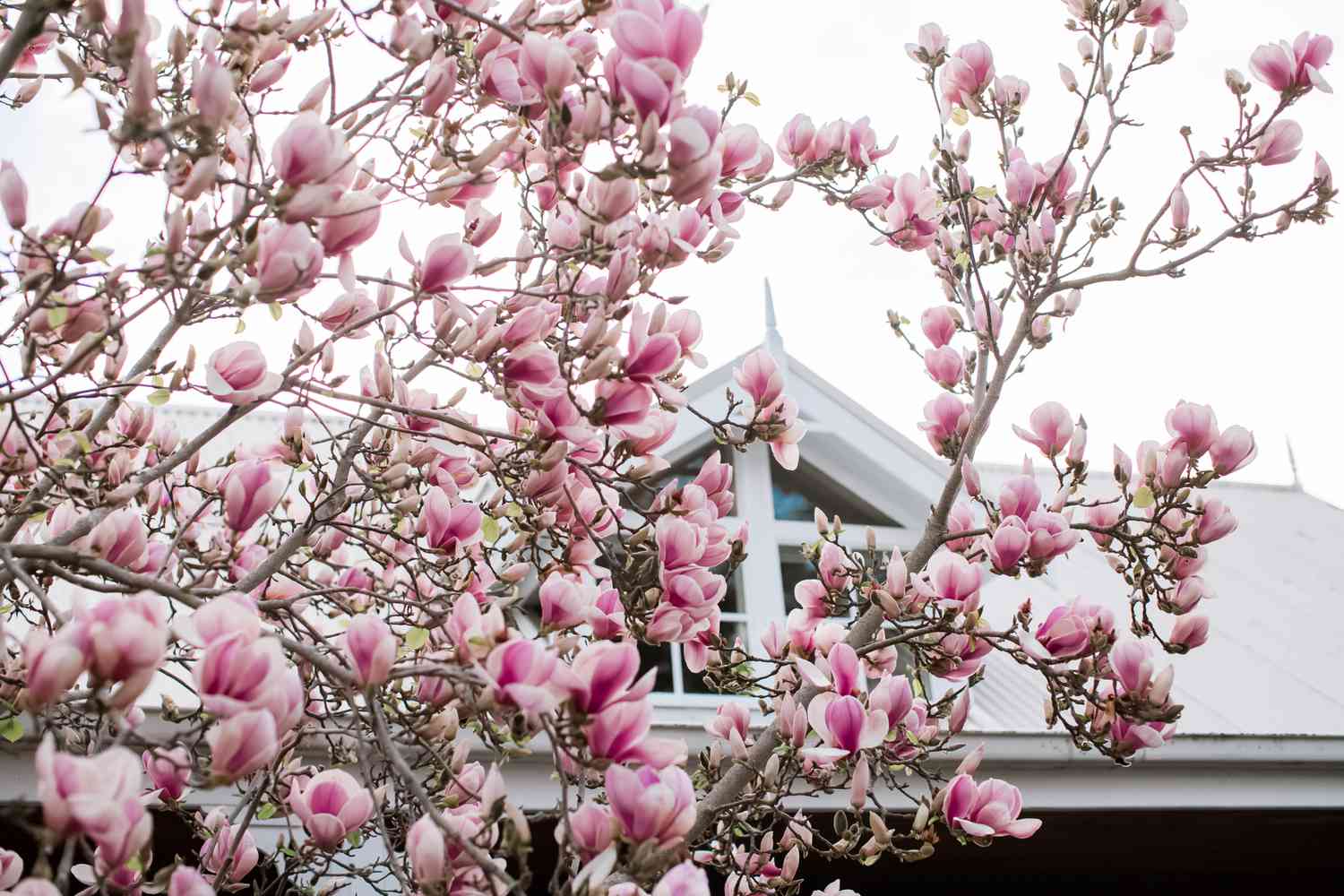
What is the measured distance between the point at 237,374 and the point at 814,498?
4.11 metres

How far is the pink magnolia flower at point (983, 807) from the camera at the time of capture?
175cm

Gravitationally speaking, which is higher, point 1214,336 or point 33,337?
point 1214,336

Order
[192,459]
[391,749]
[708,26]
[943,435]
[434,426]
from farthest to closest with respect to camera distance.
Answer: [943,435] → [192,459] → [434,426] → [708,26] → [391,749]

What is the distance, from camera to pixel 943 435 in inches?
88.8

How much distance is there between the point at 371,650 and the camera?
1148 mm

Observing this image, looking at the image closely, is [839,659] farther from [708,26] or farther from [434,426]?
[708,26]

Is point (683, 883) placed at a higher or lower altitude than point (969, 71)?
lower

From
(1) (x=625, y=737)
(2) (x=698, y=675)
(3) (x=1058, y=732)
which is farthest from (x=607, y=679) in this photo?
(2) (x=698, y=675)

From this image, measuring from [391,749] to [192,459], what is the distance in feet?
3.85

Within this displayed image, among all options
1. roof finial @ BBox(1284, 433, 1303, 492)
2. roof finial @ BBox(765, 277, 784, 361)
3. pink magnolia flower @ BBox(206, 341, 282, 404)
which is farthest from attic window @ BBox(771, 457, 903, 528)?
roof finial @ BBox(1284, 433, 1303, 492)

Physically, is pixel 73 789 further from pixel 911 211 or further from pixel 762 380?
pixel 911 211

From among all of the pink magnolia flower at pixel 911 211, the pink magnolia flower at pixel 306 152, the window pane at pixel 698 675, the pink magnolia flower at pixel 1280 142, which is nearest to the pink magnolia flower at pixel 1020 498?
the pink magnolia flower at pixel 911 211

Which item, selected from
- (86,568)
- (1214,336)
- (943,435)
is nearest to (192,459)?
(86,568)

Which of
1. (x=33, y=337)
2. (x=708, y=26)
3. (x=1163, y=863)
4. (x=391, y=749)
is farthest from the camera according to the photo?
(x=1163, y=863)
